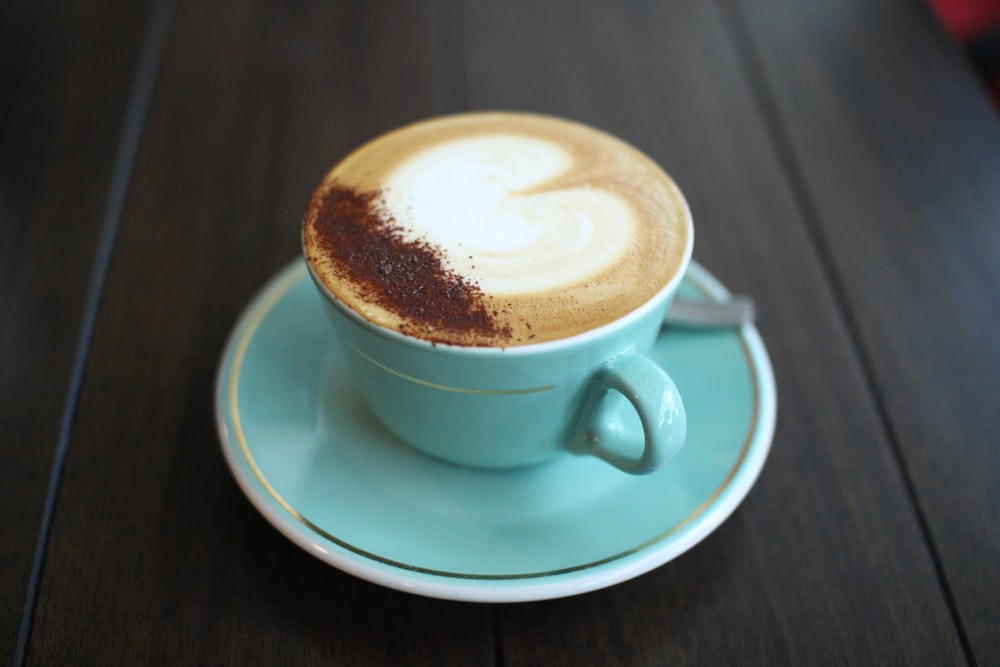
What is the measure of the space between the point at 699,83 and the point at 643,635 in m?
0.75

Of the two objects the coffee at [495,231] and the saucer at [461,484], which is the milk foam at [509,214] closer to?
the coffee at [495,231]

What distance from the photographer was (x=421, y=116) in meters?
0.95

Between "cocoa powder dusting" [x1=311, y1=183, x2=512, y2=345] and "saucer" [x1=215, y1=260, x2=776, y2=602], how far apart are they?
0.50ft

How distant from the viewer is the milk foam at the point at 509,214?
525mm

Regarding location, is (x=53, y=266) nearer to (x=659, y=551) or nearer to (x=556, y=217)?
(x=556, y=217)

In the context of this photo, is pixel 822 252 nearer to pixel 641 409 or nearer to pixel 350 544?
pixel 641 409

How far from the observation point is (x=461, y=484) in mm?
581

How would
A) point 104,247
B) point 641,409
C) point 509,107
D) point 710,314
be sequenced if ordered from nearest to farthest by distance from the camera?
point 641,409, point 710,314, point 104,247, point 509,107

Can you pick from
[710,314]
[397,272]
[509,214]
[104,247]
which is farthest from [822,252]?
[104,247]

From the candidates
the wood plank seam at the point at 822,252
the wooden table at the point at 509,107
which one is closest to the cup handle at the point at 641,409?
the wooden table at the point at 509,107

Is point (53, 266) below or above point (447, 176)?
below

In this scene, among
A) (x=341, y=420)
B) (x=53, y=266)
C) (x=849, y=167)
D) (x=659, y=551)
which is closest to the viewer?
(x=659, y=551)

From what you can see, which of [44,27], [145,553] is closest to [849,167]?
[145,553]

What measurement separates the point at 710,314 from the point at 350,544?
14.5 inches
